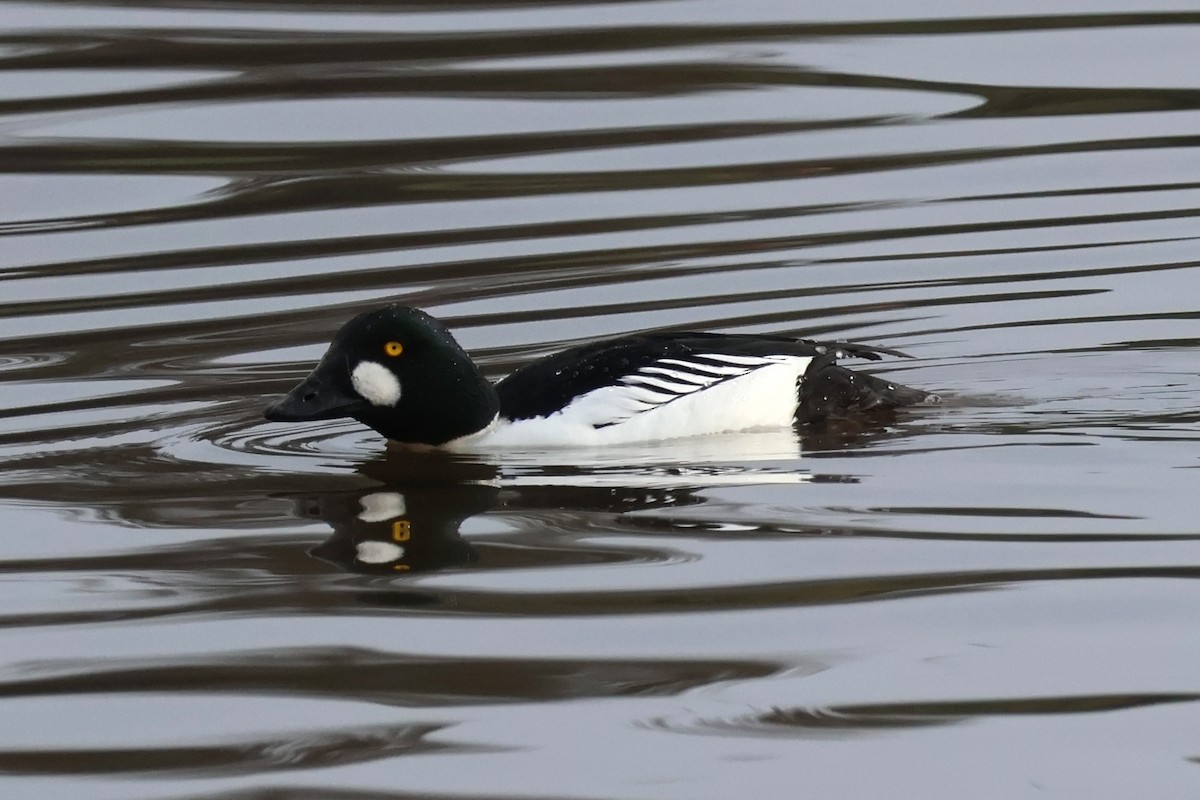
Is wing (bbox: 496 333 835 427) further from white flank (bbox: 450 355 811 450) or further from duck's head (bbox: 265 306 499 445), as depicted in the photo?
duck's head (bbox: 265 306 499 445)

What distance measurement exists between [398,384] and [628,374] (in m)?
0.77

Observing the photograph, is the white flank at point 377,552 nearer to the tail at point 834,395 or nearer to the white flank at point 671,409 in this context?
the white flank at point 671,409

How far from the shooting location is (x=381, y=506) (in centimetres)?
689

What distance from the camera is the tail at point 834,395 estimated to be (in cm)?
773

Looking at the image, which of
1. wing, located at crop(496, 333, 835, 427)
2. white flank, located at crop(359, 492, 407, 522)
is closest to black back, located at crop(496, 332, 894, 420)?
wing, located at crop(496, 333, 835, 427)

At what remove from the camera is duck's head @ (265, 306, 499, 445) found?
7355 mm

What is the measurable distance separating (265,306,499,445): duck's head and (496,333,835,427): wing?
17cm

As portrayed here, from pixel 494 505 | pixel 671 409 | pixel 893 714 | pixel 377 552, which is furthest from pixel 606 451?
pixel 893 714

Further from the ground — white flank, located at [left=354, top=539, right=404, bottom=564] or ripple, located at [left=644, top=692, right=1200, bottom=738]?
white flank, located at [left=354, top=539, right=404, bottom=564]

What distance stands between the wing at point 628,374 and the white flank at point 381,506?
2.19 feet

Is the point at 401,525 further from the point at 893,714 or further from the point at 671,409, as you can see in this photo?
the point at 893,714

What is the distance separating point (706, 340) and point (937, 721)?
3006 mm

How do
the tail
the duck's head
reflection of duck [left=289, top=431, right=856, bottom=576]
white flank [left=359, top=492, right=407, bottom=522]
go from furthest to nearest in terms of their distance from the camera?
the tail → the duck's head → white flank [left=359, top=492, right=407, bottom=522] → reflection of duck [left=289, top=431, right=856, bottom=576]

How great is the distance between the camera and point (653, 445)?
750 centimetres
